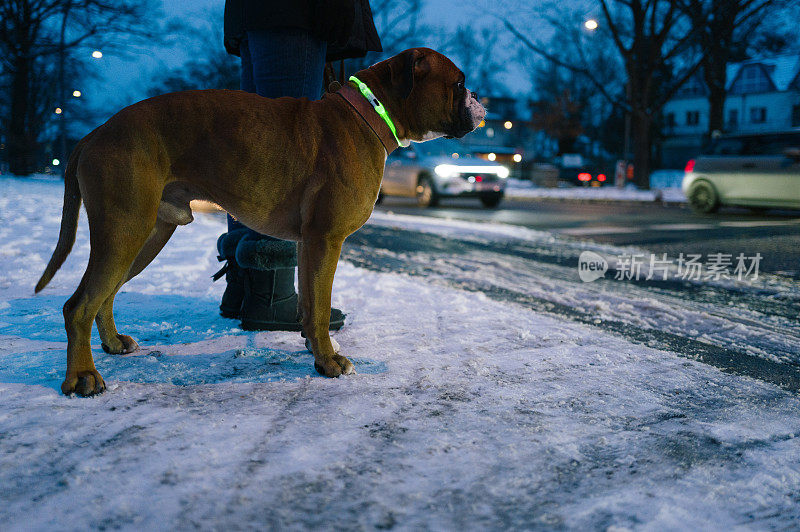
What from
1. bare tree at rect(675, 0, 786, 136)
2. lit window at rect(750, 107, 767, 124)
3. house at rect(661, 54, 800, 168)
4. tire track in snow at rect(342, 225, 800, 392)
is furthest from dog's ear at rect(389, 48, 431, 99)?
lit window at rect(750, 107, 767, 124)

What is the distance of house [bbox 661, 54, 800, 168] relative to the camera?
57.8 metres

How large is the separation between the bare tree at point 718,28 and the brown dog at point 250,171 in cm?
2231

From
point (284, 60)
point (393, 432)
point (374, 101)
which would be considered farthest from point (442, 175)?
point (393, 432)

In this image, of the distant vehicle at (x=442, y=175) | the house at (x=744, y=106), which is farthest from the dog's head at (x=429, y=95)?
the house at (x=744, y=106)

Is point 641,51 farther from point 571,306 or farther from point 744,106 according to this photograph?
point 744,106

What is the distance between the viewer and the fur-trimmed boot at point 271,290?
3.33 metres

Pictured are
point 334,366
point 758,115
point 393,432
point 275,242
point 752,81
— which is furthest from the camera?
point 752,81

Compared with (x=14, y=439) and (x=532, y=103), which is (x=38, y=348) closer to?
(x=14, y=439)

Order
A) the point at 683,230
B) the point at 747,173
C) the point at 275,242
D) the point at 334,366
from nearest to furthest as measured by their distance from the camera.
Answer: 1. the point at 334,366
2. the point at 275,242
3. the point at 683,230
4. the point at 747,173

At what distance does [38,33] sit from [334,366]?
25.8 meters

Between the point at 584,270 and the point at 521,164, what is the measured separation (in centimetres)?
4104

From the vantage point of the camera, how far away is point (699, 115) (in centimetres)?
6812

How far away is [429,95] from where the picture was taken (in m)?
2.97

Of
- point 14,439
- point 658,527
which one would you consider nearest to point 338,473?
point 658,527
